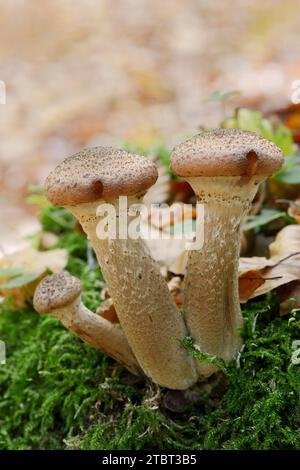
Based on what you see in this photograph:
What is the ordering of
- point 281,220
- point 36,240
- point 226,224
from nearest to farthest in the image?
1. point 226,224
2. point 281,220
3. point 36,240

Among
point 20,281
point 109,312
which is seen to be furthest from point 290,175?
point 20,281

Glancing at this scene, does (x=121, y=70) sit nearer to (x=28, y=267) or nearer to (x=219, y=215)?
(x=28, y=267)

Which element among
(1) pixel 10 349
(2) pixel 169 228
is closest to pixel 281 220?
(2) pixel 169 228

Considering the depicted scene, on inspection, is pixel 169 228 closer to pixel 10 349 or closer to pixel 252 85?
pixel 10 349

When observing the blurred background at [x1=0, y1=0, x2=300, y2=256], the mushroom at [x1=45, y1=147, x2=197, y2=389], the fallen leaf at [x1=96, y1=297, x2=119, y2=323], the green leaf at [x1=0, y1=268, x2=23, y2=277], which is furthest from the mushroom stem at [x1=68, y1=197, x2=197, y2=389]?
the blurred background at [x1=0, y1=0, x2=300, y2=256]

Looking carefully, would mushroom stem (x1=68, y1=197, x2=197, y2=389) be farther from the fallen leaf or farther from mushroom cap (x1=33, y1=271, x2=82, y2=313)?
the fallen leaf

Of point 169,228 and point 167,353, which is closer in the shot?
point 167,353
